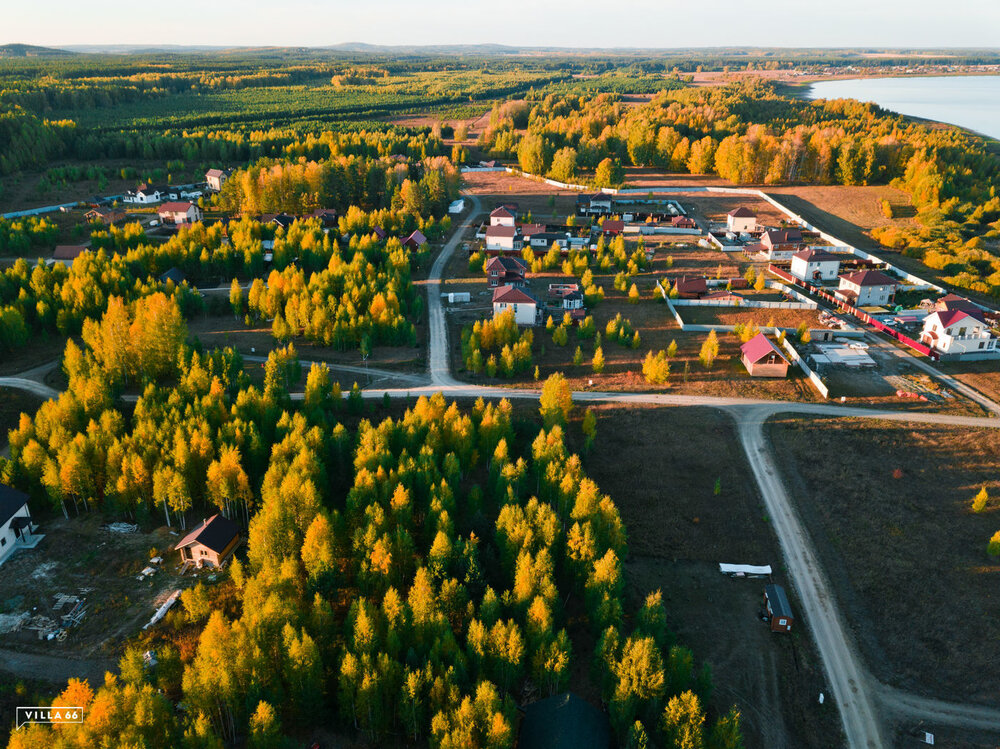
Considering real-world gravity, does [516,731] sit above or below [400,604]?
below

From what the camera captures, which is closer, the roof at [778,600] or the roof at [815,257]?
the roof at [778,600]

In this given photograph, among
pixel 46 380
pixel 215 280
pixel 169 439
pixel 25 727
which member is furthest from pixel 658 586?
pixel 215 280

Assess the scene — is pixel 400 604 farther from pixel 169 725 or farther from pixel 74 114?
pixel 74 114

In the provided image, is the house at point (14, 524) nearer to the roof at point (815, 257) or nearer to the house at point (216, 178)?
the roof at point (815, 257)

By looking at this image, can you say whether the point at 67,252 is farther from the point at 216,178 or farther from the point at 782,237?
the point at 782,237

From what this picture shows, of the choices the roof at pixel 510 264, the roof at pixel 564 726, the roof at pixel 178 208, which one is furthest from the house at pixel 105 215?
the roof at pixel 564 726
